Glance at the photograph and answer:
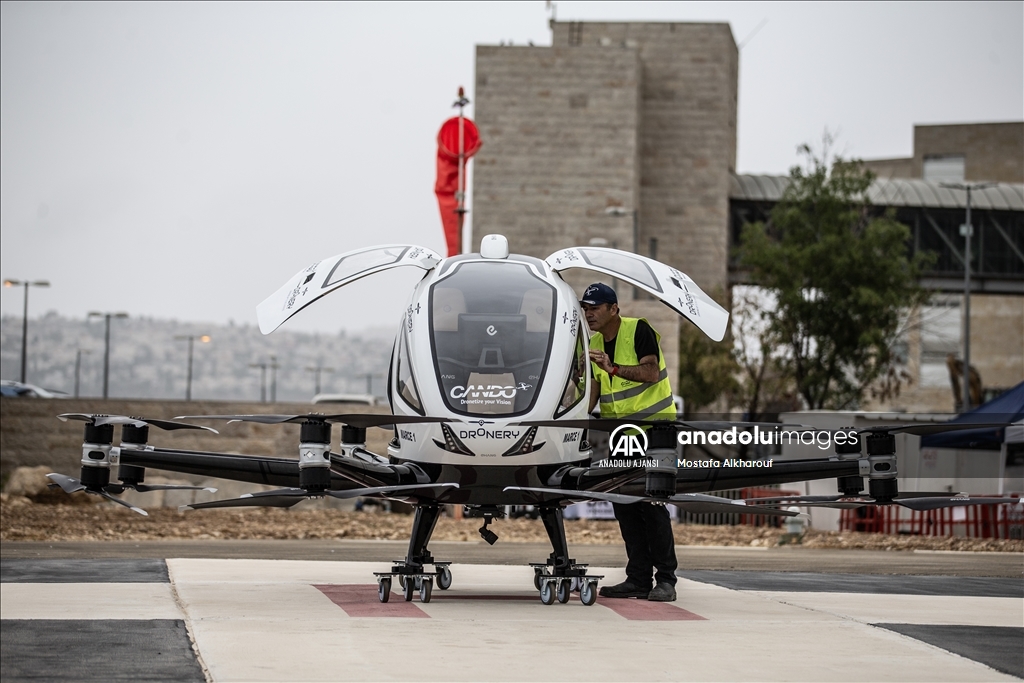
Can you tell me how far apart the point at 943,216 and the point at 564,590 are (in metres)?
70.2

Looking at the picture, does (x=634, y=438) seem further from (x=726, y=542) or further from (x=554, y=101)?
(x=554, y=101)

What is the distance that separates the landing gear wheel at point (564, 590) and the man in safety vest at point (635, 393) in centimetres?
60

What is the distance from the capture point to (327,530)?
24984 mm

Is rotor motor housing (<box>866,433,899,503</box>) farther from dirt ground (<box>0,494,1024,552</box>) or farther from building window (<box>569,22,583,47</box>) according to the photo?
building window (<box>569,22,583,47</box>)

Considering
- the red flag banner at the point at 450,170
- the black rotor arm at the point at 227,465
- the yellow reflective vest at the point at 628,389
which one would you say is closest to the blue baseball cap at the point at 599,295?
the yellow reflective vest at the point at 628,389

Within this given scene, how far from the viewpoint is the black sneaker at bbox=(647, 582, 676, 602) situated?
11.6 meters

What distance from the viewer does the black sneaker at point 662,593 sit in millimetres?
11617

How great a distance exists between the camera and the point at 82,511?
28.6 metres

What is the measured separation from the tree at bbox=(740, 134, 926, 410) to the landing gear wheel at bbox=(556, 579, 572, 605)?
4086 cm

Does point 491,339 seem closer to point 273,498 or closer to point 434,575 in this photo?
point 273,498

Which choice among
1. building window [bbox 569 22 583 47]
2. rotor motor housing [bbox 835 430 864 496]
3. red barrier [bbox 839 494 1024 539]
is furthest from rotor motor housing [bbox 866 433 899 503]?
building window [bbox 569 22 583 47]

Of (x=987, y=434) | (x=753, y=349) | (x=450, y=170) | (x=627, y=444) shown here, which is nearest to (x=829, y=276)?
(x=753, y=349)

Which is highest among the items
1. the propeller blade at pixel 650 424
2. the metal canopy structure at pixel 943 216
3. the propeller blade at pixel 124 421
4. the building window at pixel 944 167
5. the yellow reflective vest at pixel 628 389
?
the building window at pixel 944 167

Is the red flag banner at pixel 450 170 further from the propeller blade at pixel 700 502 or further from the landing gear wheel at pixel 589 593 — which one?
the propeller blade at pixel 700 502
